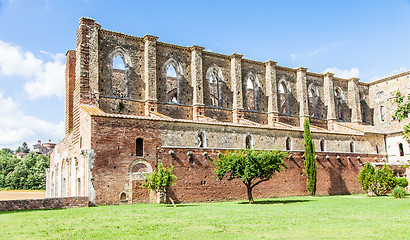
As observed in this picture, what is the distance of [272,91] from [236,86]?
3.78m

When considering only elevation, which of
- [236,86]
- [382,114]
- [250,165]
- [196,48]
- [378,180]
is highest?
[196,48]

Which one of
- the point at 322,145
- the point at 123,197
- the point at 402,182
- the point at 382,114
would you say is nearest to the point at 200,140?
the point at 123,197

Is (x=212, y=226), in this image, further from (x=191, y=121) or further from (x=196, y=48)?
(x=196, y=48)

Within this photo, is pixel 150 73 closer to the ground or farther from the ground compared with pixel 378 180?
farther from the ground

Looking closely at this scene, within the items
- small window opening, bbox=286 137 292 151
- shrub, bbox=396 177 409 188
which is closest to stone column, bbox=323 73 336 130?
shrub, bbox=396 177 409 188

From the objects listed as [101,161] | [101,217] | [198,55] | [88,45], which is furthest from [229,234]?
[198,55]

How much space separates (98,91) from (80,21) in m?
4.80

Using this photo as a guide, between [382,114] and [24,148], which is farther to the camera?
[24,148]

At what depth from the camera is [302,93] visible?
36.7 m

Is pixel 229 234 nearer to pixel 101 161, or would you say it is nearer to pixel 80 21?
pixel 101 161

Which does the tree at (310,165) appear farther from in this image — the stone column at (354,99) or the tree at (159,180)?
the stone column at (354,99)

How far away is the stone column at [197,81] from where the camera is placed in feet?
100

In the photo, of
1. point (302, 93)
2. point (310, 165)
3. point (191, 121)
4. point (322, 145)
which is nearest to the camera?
point (191, 121)

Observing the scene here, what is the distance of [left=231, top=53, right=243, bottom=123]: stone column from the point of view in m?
32.5
